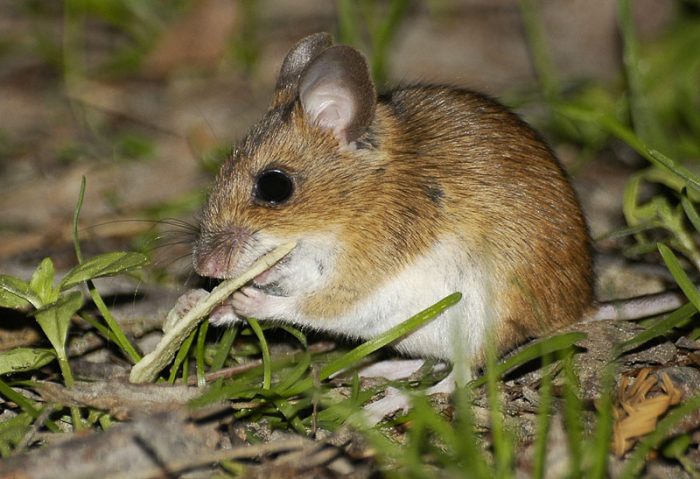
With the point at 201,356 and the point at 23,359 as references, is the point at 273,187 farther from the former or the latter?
the point at 23,359

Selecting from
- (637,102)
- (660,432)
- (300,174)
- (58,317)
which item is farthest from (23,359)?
(637,102)

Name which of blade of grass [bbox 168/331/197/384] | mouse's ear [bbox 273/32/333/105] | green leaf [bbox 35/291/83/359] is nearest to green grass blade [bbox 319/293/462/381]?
blade of grass [bbox 168/331/197/384]

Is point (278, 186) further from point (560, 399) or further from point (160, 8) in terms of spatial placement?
point (160, 8)

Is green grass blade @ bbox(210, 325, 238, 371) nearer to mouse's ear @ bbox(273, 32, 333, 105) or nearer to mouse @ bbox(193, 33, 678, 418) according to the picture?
mouse @ bbox(193, 33, 678, 418)

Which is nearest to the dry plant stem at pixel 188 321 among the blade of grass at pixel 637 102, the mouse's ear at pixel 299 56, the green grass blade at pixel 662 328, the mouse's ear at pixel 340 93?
the mouse's ear at pixel 340 93

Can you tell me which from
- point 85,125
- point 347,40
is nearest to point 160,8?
point 85,125

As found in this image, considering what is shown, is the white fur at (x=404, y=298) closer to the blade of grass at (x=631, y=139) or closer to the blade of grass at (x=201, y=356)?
the blade of grass at (x=201, y=356)

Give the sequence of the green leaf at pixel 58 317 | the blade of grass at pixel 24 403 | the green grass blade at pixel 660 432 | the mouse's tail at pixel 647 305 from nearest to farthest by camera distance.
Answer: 1. the green grass blade at pixel 660 432
2. the blade of grass at pixel 24 403
3. the green leaf at pixel 58 317
4. the mouse's tail at pixel 647 305
